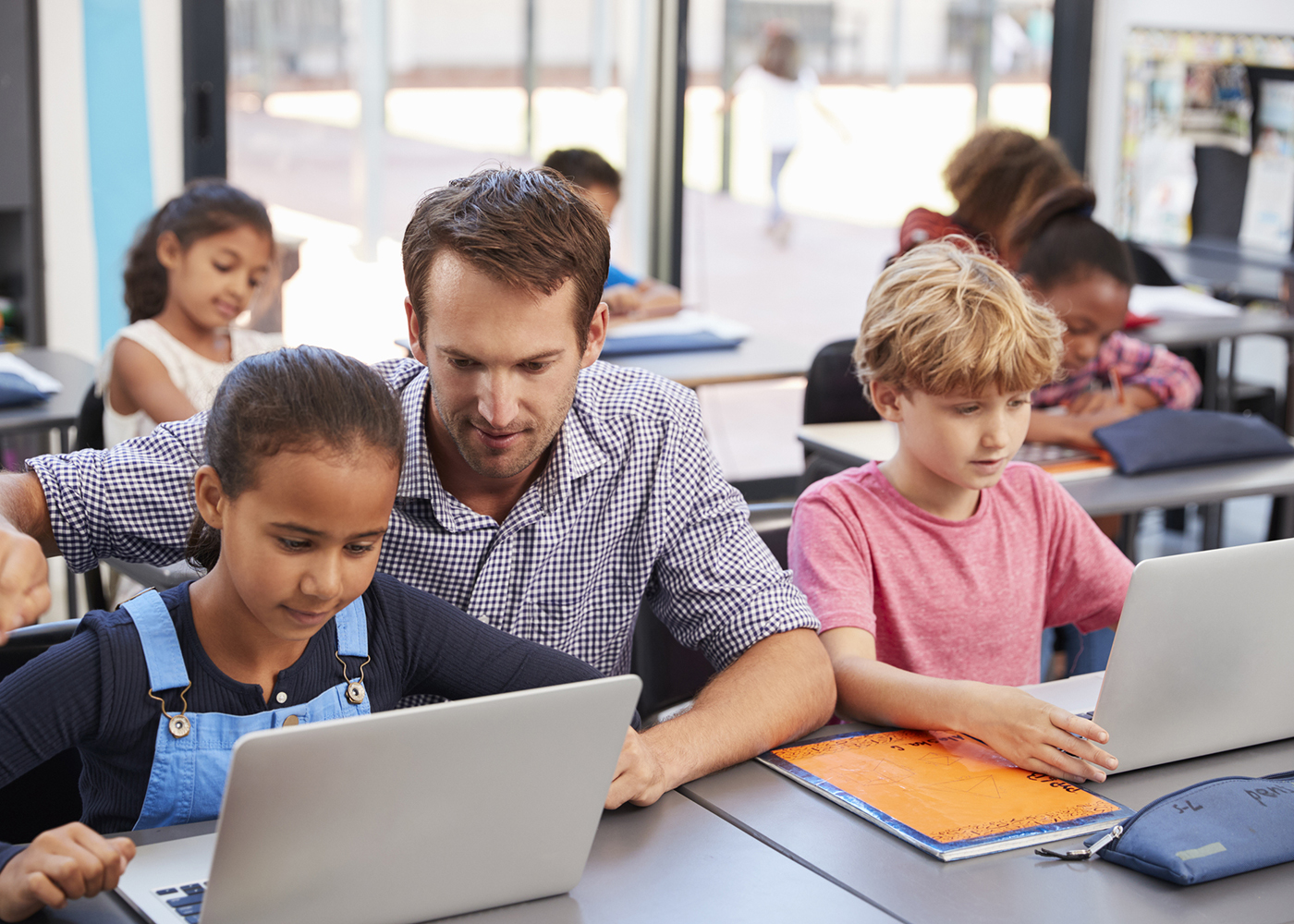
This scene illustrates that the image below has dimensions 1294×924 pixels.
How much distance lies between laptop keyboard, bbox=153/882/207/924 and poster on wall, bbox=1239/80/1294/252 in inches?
160

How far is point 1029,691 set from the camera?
4.81 feet

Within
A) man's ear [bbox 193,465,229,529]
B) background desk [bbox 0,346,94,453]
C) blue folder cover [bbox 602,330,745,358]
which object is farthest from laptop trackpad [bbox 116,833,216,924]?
blue folder cover [bbox 602,330,745,358]

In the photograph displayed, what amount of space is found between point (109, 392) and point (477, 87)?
209 centimetres

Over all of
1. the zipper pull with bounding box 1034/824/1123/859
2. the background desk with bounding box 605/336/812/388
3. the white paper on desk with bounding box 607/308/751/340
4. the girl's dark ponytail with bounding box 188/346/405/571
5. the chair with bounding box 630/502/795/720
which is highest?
the girl's dark ponytail with bounding box 188/346/405/571

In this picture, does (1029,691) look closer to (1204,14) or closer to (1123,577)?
(1123,577)

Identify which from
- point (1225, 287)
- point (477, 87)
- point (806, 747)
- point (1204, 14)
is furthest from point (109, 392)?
point (1204, 14)

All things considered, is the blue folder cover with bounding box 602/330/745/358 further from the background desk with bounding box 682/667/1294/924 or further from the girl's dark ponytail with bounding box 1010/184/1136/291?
the background desk with bounding box 682/667/1294/924

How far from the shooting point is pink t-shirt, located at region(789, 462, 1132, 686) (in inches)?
65.1

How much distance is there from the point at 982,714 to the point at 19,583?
33.0 inches

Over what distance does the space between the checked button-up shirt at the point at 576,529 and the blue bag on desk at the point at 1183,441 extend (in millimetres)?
1151

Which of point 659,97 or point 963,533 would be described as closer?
point 963,533

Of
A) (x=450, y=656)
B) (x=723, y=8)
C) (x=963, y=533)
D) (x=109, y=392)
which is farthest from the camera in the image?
(x=723, y=8)

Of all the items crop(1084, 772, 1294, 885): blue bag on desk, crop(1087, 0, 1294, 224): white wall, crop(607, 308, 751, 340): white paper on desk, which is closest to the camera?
crop(1084, 772, 1294, 885): blue bag on desk

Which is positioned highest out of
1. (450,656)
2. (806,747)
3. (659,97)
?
(659,97)
